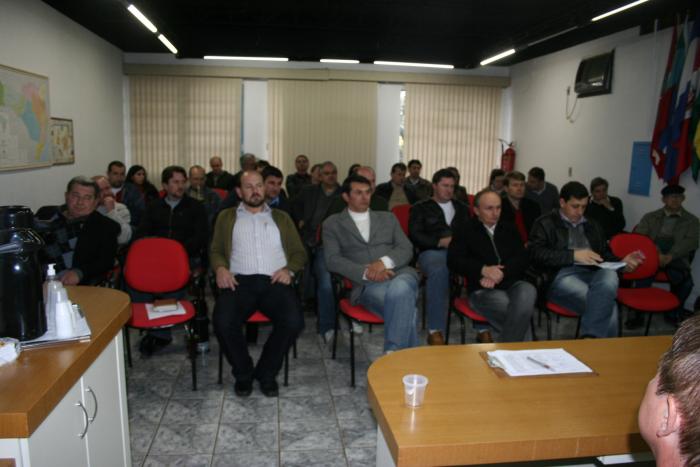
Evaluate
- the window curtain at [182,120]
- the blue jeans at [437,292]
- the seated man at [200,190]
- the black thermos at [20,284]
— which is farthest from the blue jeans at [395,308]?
the window curtain at [182,120]

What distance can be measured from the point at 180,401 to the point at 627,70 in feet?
20.8

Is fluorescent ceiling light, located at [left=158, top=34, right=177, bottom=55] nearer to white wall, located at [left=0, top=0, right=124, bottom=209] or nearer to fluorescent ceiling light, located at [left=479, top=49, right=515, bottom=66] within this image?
white wall, located at [left=0, top=0, right=124, bottom=209]

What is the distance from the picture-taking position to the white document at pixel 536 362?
195 cm

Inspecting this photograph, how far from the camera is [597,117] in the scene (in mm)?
7070

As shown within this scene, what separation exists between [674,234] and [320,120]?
5705 millimetres

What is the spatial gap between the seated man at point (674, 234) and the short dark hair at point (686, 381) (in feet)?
14.3

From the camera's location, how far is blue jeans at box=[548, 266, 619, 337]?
373 centimetres

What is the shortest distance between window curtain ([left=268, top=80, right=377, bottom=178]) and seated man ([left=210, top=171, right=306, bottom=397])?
5345 mm

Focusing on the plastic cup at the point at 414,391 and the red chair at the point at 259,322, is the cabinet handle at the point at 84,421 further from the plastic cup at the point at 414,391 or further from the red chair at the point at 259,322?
the red chair at the point at 259,322

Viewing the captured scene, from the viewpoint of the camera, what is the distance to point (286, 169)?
30.1 ft

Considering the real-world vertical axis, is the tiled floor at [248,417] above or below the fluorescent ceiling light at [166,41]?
below

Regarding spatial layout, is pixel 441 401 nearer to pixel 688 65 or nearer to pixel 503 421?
pixel 503 421

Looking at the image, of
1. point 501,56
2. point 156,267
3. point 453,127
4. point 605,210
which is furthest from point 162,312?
point 453,127

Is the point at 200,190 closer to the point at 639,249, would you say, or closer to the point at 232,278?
the point at 232,278
